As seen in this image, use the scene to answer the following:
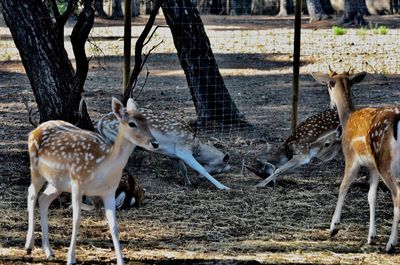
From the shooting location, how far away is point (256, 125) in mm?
11516

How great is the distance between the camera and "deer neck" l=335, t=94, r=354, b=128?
7.62 m

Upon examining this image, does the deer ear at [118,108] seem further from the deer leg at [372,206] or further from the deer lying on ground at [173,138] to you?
the deer lying on ground at [173,138]

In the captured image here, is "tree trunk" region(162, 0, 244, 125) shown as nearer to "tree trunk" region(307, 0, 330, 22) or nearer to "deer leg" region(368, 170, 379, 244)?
"deer leg" region(368, 170, 379, 244)

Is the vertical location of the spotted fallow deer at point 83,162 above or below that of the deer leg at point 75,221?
above

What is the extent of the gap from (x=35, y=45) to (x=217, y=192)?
90.6 inches

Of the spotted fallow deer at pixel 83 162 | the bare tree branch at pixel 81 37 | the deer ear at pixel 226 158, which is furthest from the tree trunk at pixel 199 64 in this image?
the spotted fallow deer at pixel 83 162

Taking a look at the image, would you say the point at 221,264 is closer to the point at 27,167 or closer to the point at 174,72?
the point at 27,167

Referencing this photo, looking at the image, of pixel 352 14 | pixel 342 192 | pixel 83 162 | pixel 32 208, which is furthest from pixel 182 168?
pixel 352 14

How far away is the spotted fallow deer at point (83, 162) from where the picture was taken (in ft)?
19.1

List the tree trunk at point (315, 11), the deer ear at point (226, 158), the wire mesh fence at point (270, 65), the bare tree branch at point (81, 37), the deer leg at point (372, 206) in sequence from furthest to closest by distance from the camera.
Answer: the tree trunk at point (315, 11), the wire mesh fence at point (270, 65), the deer ear at point (226, 158), the bare tree branch at point (81, 37), the deer leg at point (372, 206)

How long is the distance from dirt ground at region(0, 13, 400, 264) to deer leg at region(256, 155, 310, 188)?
4.7 inches

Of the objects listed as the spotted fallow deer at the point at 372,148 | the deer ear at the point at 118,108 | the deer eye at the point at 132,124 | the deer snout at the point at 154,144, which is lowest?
the spotted fallow deer at the point at 372,148

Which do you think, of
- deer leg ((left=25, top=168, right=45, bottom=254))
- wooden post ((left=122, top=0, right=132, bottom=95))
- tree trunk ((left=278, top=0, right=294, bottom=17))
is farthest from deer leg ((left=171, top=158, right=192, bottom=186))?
tree trunk ((left=278, top=0, right=294, bottom=17))

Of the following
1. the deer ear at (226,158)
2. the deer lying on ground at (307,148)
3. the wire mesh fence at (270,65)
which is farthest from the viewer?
the wire mesh fence at (270,65)
